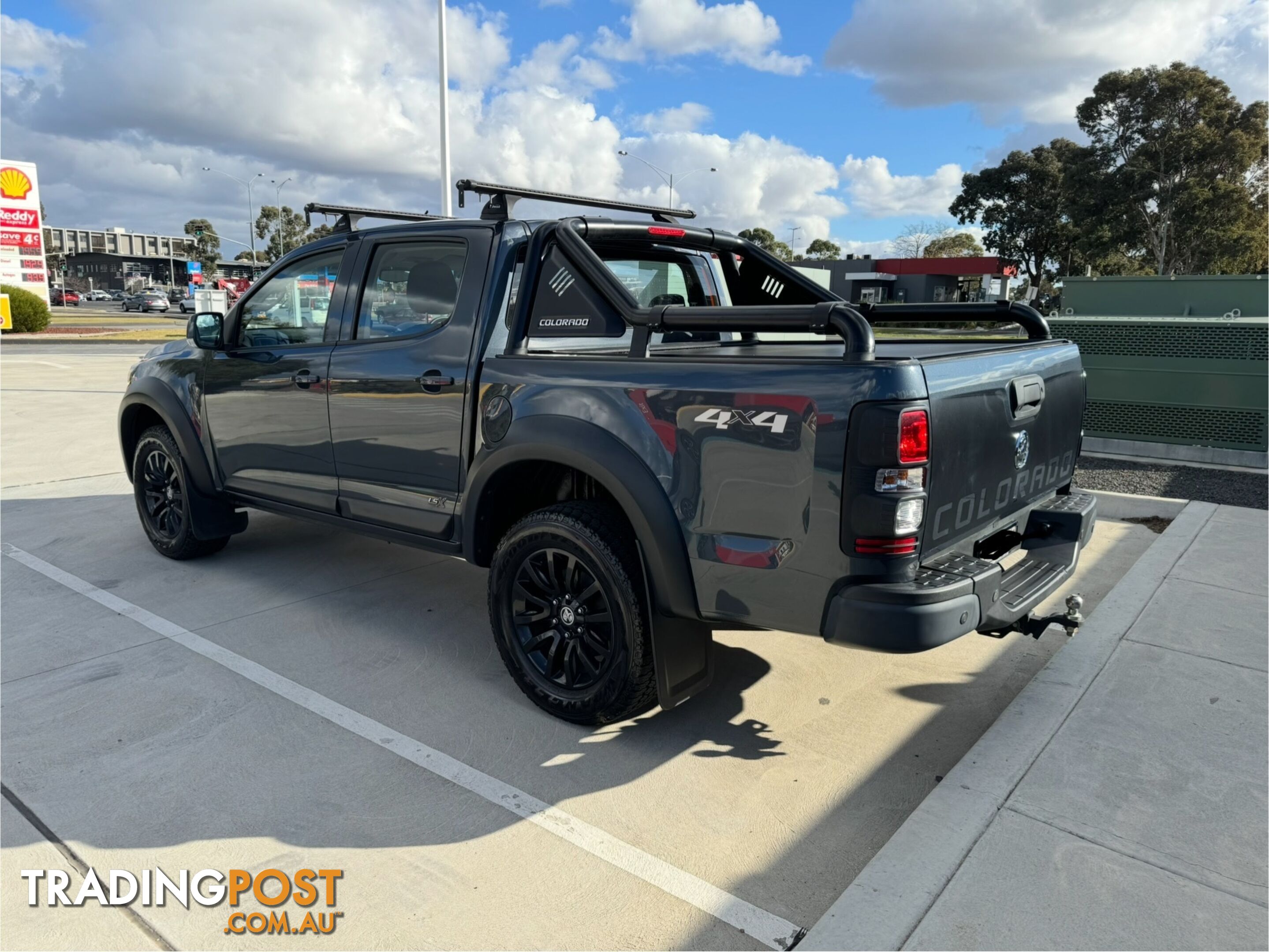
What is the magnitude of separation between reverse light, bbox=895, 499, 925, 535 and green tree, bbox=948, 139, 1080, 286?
5234 cm

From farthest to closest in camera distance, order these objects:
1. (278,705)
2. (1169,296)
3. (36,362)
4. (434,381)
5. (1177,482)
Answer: (36,362), (1169,296), (1177,482), (434,381), (278,705)

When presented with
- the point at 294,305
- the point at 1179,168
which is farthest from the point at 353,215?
the point at 1179,168

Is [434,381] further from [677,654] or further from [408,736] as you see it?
[677,654]

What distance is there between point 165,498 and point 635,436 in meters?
3.84

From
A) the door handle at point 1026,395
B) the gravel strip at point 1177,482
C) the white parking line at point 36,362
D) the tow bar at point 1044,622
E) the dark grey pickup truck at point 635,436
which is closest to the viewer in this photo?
the dark grey pickup truck at point 635,436

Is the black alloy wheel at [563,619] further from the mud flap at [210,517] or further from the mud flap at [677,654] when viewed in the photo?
the mud flap at [210,517]

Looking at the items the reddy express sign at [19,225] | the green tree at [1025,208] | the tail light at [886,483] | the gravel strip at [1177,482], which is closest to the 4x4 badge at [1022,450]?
the tail light at [886,483]

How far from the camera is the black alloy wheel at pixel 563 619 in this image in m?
3.36

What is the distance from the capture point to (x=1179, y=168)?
37562 millimetres

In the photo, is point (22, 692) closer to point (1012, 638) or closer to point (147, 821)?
point (147, 821)

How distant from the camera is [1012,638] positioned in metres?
4.52

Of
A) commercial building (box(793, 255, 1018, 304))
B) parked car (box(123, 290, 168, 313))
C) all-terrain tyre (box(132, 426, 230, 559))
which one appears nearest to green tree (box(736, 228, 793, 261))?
commercial building (box(793, 255, 1018, 304))

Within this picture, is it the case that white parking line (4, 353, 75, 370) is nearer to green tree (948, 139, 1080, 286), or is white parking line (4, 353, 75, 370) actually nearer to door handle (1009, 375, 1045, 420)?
door handle (1009, 375, 1045, 420)

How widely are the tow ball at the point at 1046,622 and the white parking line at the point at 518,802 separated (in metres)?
1.39
